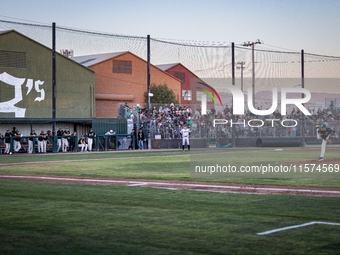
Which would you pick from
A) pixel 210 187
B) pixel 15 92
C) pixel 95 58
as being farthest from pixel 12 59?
pixel 210 187

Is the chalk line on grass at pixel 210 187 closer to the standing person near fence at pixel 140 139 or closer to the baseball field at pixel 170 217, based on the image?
the baseball field at pixel 170 217

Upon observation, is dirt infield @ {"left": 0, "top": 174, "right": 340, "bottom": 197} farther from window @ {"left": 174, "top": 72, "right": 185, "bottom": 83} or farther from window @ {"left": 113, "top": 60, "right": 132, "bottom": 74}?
window @ {"left": 174, "top": 72, "right": 185, "bottom": 83}

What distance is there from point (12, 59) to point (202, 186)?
1262 inches

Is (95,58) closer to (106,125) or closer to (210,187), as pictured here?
(106,125)

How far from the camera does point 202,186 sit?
1185 cm

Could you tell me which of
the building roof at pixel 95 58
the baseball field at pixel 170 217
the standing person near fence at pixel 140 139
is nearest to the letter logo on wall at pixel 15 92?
the standing person near fence at pixel 140 139

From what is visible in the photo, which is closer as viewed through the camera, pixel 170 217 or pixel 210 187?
pixel 170 217

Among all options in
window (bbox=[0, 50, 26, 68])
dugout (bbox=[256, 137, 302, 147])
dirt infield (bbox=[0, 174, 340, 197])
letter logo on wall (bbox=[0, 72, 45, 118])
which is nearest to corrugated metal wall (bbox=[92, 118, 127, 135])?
letter logo on wall (bbox=[0, 72, 45, 118])

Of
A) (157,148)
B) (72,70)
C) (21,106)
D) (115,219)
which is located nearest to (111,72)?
(72,70)

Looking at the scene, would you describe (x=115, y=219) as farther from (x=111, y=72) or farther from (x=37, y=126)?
(x=111, y=72)

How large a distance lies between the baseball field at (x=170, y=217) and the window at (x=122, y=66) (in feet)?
144

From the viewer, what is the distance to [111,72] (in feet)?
182

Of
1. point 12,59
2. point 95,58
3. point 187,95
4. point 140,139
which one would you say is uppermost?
point 95,58

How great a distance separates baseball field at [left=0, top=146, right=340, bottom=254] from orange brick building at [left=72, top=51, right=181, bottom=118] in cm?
4144
